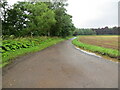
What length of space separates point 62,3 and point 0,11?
1830 centimetres

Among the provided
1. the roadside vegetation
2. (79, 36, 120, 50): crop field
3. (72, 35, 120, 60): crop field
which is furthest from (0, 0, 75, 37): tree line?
(79, 36, 120, 50): crop field

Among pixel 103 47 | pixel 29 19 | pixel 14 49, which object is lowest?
pixel 103 47

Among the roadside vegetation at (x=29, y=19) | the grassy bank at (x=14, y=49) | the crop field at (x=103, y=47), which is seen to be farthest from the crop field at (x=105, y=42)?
the grassy bank at (x=14, y=49)

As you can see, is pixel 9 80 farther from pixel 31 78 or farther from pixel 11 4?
pixel 11 4

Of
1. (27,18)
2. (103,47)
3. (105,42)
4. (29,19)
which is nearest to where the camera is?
(103,47)

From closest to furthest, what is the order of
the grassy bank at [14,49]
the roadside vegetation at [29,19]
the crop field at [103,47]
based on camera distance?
the grassy bank at [14,49]
the crop field at [103,47]
the roadside vegetation at [29,19]

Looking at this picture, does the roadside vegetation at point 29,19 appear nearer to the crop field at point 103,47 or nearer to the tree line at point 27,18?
the tree line at point 27,18

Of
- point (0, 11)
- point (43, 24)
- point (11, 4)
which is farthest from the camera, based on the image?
point (11, 4)

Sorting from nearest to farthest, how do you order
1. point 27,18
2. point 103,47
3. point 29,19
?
1. point 103,47
2. point 29,19
3. point 27,18

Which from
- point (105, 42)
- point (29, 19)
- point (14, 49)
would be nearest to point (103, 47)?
point (105, 42)

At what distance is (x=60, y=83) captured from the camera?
350cm

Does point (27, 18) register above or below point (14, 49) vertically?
above

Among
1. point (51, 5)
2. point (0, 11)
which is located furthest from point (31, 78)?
point (51, 5)

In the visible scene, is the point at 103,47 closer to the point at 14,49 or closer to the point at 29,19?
the point at 14,49
